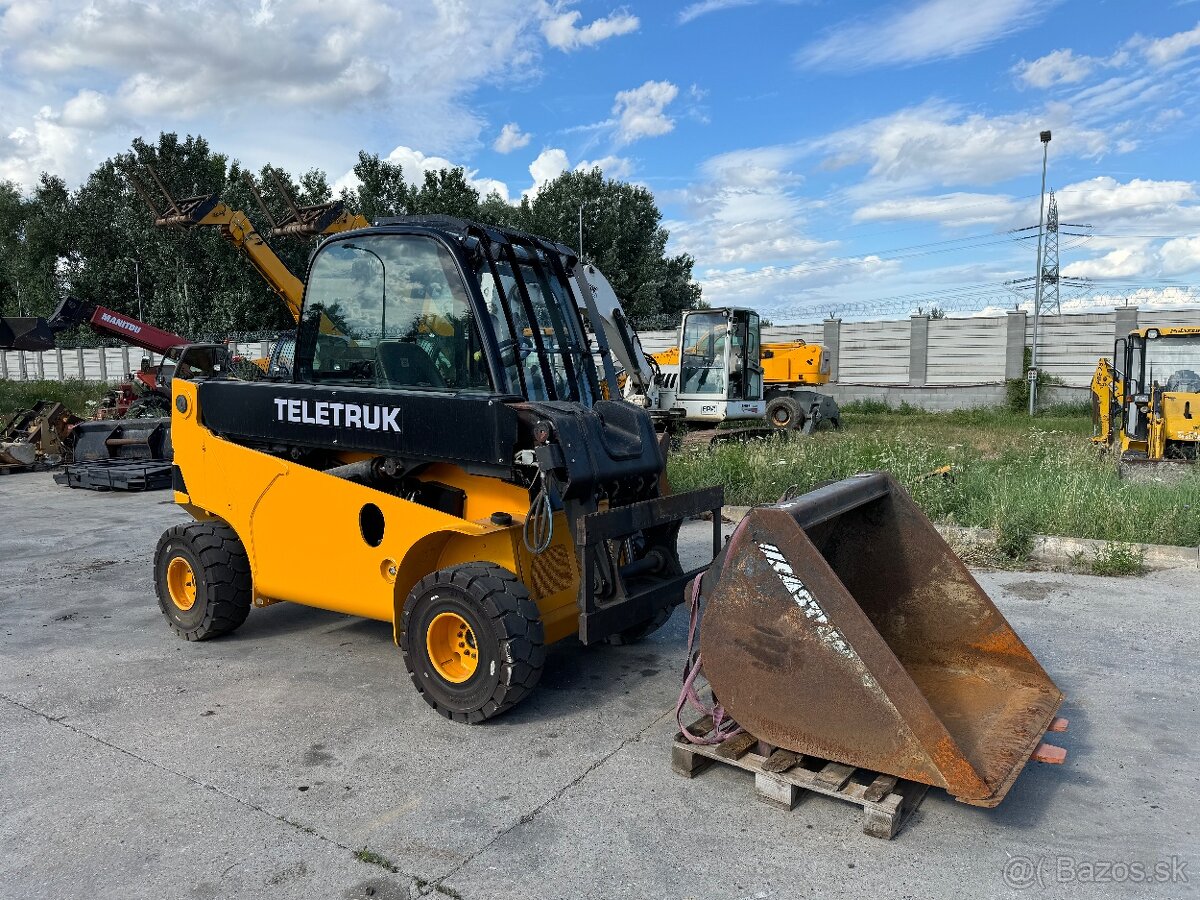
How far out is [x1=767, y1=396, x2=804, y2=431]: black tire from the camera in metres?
19.2

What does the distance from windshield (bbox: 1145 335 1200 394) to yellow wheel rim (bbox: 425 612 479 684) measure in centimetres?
1230

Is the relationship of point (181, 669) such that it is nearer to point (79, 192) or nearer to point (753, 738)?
point (753, 738)

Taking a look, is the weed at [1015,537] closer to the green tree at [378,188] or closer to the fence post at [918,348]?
the fence post at [918,348]

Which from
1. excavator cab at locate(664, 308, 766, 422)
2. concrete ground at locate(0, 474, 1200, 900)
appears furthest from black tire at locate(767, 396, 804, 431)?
concrete ground at locate(0, 474, 1200, 900)

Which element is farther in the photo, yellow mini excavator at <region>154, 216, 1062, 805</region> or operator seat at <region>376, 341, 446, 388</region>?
operator seat at <region>376, 341, 446, 388</region>

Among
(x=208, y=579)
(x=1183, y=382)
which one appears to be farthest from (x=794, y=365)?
(x=208, y=579)

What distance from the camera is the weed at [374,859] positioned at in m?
3.07

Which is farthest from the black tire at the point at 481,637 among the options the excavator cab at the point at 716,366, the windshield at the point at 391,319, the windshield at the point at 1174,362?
the excavator cab at the point at 716,366

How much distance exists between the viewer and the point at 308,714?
444 centimetres

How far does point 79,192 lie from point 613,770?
48391mm

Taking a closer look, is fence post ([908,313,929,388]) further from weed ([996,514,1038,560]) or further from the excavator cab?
weed ([996,514,1038,560])

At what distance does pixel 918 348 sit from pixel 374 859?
2674 centimetres

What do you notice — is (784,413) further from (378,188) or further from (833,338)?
(378,188)

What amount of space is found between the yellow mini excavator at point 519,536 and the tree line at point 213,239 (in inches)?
1271
